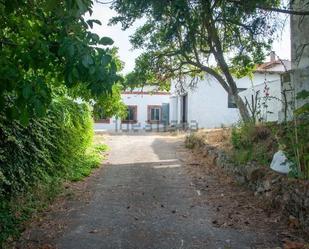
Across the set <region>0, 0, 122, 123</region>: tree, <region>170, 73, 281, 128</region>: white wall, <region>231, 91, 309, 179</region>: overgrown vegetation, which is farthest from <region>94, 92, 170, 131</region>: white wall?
<region>0, 0, 122, 123</region>: tree

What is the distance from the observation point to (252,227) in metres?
6.77

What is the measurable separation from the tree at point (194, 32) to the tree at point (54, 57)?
248cm

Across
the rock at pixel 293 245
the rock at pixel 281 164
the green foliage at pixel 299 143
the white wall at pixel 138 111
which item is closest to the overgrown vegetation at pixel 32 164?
the rock at pixel 293 245

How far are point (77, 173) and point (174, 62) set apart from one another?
7.76 meters

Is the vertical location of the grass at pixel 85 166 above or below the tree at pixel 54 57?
below

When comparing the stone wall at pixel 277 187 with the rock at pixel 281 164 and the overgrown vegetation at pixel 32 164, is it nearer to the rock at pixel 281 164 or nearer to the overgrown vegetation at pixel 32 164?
the rock at pixel 281 164

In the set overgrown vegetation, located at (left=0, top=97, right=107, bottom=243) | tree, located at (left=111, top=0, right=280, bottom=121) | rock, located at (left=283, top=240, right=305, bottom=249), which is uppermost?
tree, located at (left=111, top=0, right=280, bottom=121)

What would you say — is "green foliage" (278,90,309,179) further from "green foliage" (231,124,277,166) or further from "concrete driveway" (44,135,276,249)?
"concrete driveway" (44,135,276,249)

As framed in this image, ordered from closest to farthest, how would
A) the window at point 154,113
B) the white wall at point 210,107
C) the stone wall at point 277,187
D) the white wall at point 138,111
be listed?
the stone wall at point 277,187
the white wall at point 210,107
the white wall at point 138,111
the window at point 154,113

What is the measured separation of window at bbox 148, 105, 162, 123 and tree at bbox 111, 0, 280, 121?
59.4 feet

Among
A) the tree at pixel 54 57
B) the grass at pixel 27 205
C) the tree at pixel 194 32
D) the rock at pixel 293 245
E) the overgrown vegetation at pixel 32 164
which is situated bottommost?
the rock at pixel 293 245

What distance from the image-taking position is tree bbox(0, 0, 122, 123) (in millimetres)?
3947

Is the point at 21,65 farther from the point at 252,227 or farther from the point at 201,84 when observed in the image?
the point at 201,84

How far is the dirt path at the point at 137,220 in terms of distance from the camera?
6102mm
